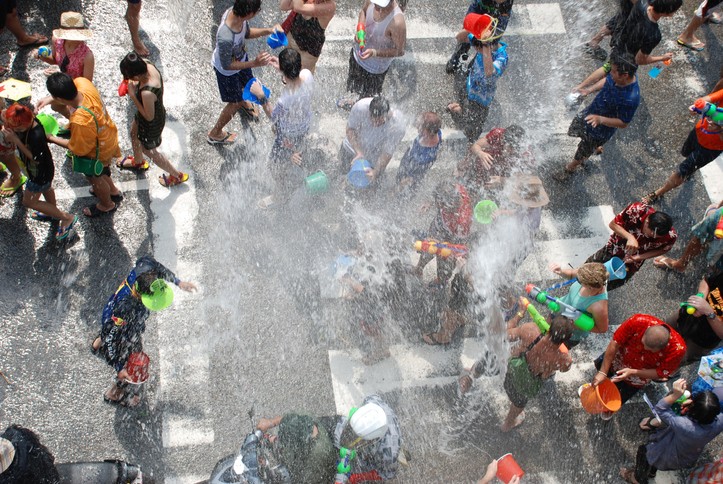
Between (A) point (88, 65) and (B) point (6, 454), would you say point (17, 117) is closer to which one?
(A) point (88, 65)

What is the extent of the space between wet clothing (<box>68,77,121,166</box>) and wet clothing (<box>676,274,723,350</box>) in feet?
18.6

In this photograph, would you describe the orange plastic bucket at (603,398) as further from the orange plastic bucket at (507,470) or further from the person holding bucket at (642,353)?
the orange plastic bucket at (507,470)

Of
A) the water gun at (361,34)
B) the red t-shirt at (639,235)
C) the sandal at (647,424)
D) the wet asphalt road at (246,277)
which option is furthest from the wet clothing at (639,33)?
the sandal at (647,424)

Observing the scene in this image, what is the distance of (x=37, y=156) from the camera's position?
577cm

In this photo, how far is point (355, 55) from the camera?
6980 millimetres

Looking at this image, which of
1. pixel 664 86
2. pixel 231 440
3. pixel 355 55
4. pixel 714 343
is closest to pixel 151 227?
pixel 231 440

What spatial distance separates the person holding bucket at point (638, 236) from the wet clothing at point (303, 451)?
11.3 feet

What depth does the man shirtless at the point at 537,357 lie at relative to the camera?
4957mm

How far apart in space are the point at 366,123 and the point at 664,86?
181 inches

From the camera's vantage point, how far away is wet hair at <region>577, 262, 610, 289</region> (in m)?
5.19

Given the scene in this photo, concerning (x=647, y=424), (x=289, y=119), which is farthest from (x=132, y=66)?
(x=647, y=424)

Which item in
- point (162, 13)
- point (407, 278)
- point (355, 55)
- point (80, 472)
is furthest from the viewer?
point (162, 13)

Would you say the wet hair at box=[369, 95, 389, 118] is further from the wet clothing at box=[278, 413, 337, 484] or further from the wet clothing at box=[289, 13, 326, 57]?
the wet clothing at box=[278, 413, 337, 484]

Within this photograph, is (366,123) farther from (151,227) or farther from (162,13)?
(162,13)
